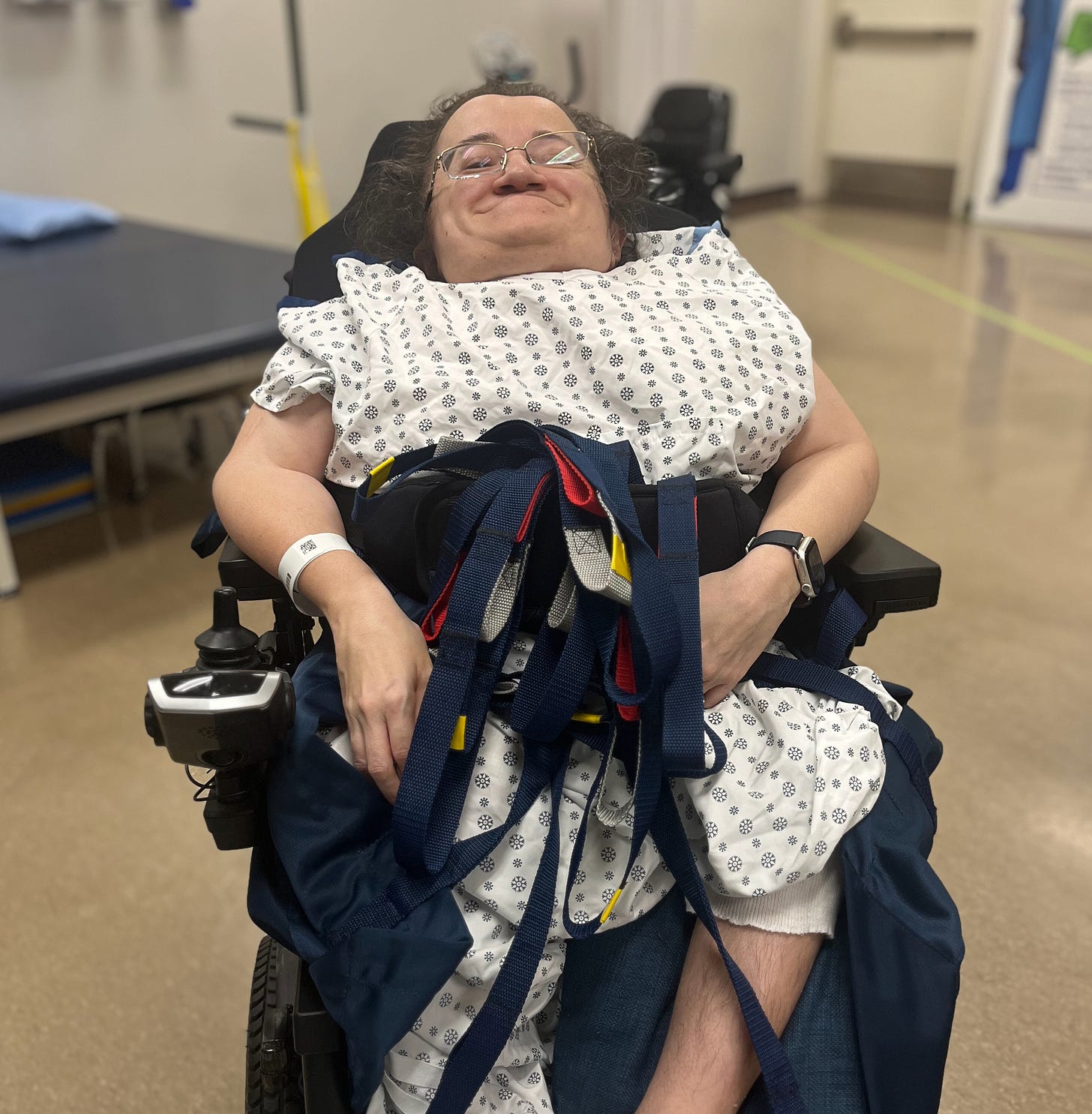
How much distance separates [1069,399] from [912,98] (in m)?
3.87

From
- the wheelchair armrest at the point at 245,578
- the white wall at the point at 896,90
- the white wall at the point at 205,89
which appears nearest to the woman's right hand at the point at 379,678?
the wheelchair armrest at the point at 245,578

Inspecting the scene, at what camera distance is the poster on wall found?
583cm

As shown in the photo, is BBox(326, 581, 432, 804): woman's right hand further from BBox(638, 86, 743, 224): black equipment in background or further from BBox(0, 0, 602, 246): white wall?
BBox(0, 0, 602, 246): white wall

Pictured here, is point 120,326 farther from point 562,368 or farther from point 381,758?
point 381,758

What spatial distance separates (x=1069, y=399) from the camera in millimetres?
3631

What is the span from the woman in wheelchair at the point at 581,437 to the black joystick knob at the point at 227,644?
0.31ft

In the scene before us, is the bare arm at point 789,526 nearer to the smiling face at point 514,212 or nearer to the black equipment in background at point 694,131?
the smiling face at point 514,212

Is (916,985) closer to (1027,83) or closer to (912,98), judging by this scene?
(1027,83)

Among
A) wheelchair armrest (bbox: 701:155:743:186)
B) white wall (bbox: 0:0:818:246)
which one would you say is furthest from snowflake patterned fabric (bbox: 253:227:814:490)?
white wall (bbox: 0:0:818:246)

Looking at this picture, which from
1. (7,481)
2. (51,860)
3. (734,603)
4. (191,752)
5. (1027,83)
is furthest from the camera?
(1027,83)

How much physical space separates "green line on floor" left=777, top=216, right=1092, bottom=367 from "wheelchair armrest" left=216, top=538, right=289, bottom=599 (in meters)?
3.62

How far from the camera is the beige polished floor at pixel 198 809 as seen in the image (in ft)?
4.73

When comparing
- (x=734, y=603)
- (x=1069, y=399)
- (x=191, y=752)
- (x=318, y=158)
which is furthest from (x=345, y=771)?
(x=318, y=158)

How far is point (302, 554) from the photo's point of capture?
1060mm
